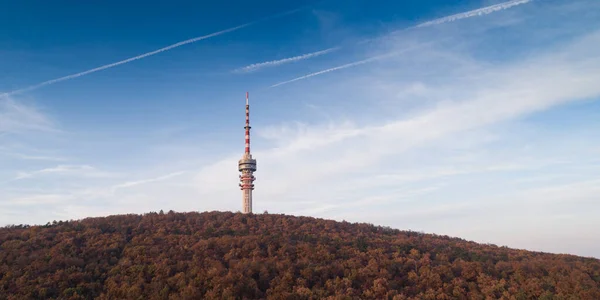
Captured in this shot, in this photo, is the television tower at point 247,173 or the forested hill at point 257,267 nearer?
the forested hill at point 257,267

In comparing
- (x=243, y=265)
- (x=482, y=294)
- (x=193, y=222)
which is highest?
(x=193, y=222)

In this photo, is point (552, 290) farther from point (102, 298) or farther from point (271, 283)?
point (102, 298)

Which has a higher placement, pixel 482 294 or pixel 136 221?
pixel 136 221

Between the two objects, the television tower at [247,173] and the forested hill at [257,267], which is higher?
the television tower at [247,173]

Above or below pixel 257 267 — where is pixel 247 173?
above

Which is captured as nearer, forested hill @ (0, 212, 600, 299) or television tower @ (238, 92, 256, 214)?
forested hill @ (0, 212, 600, 299)

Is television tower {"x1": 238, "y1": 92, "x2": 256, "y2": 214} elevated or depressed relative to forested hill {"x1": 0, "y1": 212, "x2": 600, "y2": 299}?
elevated

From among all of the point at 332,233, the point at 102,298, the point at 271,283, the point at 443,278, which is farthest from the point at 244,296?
the point at 332,233

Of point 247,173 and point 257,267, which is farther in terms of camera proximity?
point 247,173
